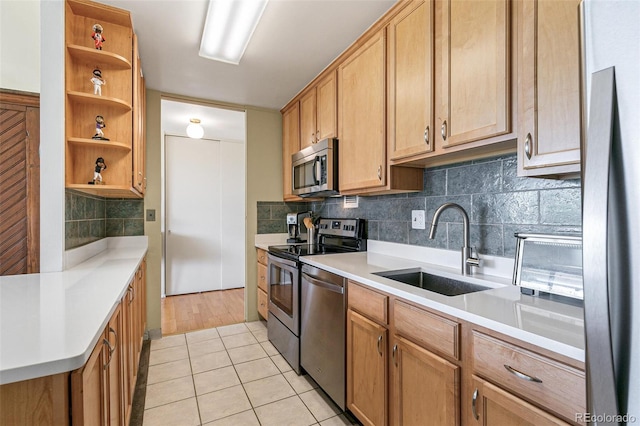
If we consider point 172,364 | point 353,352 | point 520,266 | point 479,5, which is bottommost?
point 172,364

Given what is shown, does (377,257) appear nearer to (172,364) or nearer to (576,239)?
(576,239)

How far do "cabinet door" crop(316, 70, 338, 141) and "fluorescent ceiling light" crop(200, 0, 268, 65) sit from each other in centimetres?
71

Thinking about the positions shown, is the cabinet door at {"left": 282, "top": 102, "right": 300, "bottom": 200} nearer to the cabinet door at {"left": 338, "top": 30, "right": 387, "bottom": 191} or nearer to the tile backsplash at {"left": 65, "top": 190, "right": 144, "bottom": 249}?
the cabinet door at {"left": 338, "top": 30, "right": 387, "bottom": 191}

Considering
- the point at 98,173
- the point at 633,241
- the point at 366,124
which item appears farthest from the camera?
the point at 366,124

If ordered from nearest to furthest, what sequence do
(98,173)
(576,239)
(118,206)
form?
1. (576,239)
2. (98,173)
3. (118,206)

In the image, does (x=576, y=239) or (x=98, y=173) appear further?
(x=98, y=173)

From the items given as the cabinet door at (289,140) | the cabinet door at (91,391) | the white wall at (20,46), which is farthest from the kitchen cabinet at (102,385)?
the cabinet door at (289,140)

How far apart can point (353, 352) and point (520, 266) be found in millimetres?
938

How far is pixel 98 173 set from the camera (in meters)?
1.80

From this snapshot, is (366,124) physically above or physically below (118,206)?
above

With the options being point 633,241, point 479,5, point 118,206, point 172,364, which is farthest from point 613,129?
point 118,206

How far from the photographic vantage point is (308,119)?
281 centimetres

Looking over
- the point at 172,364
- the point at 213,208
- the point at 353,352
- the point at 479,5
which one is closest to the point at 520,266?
the point at 353,352

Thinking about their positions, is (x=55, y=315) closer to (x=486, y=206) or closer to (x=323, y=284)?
(x=323, y=284)
